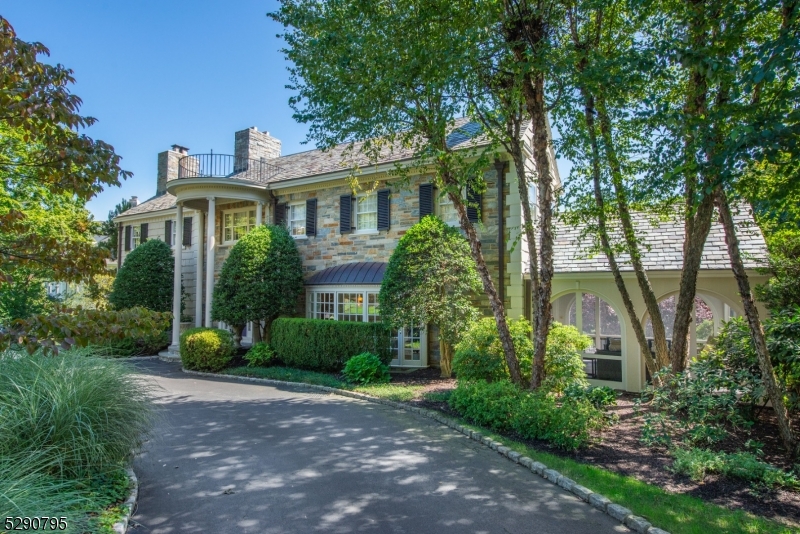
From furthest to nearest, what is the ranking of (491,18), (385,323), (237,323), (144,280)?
(144,280), (237,323), (385,323), (491,18)

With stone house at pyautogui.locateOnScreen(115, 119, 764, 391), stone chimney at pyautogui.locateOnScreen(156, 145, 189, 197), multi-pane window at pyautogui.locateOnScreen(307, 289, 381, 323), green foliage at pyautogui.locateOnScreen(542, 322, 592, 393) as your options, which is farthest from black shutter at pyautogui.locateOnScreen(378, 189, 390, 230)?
stone chimney at pyautogui.locateOnScreen(156, 145, 189, 197)

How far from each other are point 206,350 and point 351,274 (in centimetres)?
476

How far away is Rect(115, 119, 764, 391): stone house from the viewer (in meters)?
11.6

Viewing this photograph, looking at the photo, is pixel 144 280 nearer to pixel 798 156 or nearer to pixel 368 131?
pixel 368 131

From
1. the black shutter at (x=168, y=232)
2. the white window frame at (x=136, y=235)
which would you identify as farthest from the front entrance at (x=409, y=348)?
the white window frame at (x=136, y=235)

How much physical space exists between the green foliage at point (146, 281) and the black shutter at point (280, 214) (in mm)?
5308

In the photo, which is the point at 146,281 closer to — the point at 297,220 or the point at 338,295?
the point at 297,220

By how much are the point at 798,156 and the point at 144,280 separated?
1910 cm

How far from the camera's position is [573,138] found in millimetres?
8281

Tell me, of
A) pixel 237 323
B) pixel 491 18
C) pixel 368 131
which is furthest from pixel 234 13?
pixel 237 323

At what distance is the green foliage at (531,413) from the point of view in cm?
659

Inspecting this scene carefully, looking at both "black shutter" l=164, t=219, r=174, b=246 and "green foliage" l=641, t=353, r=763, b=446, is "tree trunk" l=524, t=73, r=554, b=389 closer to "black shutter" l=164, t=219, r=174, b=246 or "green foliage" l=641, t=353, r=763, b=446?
"green foliage" l=641, t=353, r=763, b=446

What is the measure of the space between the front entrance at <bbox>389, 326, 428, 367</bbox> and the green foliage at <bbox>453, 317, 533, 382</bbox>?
10.6ft

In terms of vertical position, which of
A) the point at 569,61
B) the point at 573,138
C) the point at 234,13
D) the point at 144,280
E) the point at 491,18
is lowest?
the point at 144,280
